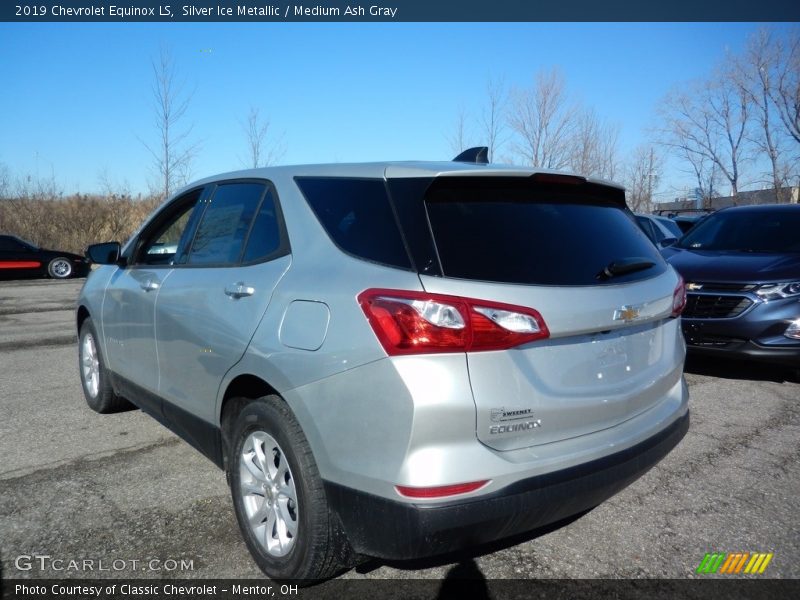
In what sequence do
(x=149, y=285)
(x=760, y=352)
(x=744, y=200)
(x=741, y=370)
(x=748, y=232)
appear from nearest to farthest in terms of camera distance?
(x=149, y=285)
(x=760, y=352)
(x=741, y=370)
(x=748, y=232)
(x=744, y=200)

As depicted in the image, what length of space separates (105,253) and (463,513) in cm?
355

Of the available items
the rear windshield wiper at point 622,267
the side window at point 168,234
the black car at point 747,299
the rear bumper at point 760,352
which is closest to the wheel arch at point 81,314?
the side window at point 168,234

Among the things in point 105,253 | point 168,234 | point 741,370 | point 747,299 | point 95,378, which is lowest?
point 741,370

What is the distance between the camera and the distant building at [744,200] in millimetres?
30438

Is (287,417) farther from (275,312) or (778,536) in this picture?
(778,536)

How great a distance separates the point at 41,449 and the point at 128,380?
0.75 meters

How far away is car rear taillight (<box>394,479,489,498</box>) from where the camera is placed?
204 cm

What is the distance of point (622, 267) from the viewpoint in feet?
8.52

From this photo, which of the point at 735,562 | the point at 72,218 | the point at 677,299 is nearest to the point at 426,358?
the point at 677,299

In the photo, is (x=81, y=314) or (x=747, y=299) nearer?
(x=81, y=314)

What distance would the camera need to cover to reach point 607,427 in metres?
2.44

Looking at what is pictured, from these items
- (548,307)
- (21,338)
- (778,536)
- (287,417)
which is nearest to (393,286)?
(548,307)

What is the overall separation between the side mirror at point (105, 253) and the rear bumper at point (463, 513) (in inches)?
119

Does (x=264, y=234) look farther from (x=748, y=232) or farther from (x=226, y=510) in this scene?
(x=748, y=232)
